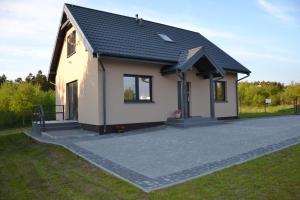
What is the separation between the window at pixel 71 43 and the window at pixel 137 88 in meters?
4.34

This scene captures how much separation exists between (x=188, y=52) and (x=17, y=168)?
1020cm

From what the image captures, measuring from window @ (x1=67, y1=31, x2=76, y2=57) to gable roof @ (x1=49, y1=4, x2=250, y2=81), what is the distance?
1270mm

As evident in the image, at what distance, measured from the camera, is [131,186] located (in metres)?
5.67

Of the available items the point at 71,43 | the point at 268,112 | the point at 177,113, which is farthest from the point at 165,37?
the point at 268,112

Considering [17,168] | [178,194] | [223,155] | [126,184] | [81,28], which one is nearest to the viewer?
[178,194]

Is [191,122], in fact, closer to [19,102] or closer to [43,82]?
[19,102]

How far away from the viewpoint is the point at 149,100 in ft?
49.0

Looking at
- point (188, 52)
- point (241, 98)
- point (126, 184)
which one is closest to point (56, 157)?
point (126, 184)


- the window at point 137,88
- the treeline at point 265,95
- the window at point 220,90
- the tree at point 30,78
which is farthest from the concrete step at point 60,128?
the tree at point 30,78

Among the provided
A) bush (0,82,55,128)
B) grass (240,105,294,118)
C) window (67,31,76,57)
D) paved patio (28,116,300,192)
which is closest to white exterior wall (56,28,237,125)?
window (67,31,76,57)

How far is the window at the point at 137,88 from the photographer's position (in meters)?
14.1

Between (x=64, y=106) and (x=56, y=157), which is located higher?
(x=64, y=106)

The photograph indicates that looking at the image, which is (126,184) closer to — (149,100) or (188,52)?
(149,100)

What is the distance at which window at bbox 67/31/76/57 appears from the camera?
16.4 m
